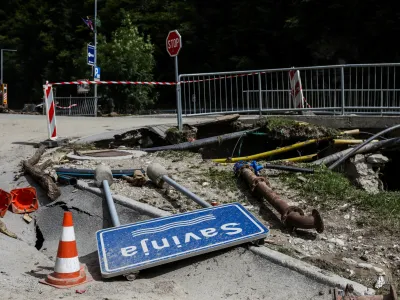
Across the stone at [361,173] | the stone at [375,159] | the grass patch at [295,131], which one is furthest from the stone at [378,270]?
the grass patch at [295,131]

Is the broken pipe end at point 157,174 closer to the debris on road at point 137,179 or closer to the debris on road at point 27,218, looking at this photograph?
the debris on road at point 137,179

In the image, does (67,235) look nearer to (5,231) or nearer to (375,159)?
(5,231)

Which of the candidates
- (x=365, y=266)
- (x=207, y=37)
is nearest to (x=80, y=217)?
(x=365, y=266)

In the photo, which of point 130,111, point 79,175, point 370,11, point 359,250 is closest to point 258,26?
point 370,11

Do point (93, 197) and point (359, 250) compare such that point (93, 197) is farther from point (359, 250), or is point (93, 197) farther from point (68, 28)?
point (68, 28)

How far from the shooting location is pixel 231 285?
4.10 meters

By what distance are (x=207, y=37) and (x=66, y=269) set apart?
106 feet

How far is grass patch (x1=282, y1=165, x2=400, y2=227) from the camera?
5332 mm

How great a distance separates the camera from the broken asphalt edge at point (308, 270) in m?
3.73

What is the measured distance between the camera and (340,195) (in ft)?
19.3

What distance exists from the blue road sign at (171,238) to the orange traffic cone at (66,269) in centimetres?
21

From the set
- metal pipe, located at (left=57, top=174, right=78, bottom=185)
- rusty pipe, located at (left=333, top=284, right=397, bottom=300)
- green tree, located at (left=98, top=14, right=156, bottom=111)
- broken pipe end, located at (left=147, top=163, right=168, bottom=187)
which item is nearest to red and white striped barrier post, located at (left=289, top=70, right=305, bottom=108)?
broken pipe end, located at (left=147, top=163, right=168, bottom=187)

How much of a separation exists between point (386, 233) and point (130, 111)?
2554cm

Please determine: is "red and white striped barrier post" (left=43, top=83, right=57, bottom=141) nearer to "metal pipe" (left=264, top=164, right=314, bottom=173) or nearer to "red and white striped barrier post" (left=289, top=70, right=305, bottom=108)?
"metal pipe" (left=264, top=164, right=314, bottom=173)
